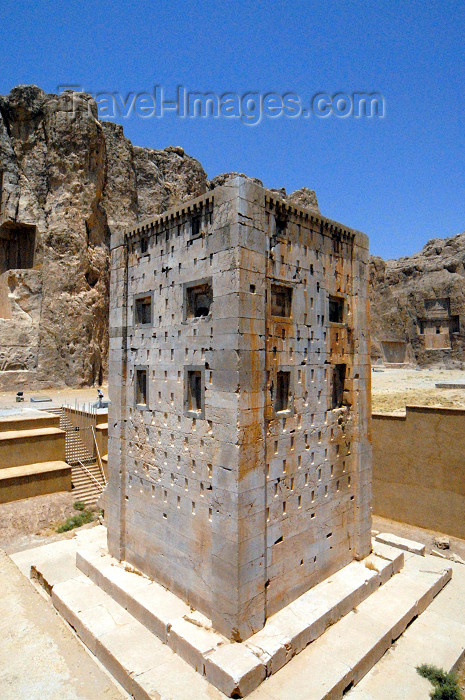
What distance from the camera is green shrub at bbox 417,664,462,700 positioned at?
705 centimetres

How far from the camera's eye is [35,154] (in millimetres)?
34125

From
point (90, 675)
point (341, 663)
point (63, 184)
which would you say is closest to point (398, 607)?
point (341, 663)

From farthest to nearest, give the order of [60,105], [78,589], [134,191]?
[134,191] < [60,105] < [78,589]

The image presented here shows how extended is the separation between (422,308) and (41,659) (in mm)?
49094

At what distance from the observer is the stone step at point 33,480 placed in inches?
595

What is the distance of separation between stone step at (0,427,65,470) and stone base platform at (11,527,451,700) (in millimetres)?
6565

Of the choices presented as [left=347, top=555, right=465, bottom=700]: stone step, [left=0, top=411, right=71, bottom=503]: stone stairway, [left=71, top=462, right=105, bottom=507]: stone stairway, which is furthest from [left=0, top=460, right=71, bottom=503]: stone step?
[left=347, top=555, right=465, bottom=700]: stone step

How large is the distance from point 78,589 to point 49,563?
171cm

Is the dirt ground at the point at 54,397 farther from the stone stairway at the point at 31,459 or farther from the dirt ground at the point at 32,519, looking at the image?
the dirt ground at the point at 32,519

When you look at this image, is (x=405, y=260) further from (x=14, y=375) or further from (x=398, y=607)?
(x=398, y=607)

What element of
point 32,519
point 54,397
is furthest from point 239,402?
point 54,397

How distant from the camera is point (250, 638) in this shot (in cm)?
Result: 750

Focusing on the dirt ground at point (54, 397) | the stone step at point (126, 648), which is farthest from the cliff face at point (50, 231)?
the stone step at point (126, 648)

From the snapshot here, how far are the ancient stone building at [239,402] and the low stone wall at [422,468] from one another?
5576 mm
